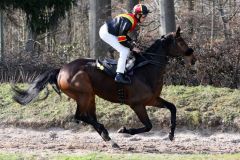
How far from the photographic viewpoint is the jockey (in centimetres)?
1073

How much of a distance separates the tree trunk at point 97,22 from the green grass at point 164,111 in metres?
5.70

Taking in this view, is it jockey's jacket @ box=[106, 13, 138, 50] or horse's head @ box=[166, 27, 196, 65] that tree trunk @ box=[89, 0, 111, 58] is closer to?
horse's head @ box=[166, 27, 196, 65]

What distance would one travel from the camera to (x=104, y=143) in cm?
1169

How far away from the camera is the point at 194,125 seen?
1299 cm

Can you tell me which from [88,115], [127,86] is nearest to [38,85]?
[88,115]

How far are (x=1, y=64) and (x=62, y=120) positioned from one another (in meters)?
5.26

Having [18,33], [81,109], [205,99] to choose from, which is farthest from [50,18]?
[18,33]

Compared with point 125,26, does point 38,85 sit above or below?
below

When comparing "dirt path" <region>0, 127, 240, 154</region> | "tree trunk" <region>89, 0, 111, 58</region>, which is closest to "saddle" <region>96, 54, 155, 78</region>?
"dirt path" <region>0, 127, 240, 154</region>

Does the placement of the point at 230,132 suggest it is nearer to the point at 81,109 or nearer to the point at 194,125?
the point at 194,125

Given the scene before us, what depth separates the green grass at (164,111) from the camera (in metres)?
13.0

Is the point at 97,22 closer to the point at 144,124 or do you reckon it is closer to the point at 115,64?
the point at 115,64

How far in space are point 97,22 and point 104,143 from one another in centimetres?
996

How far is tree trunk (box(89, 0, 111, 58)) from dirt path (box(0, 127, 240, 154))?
22.8ft
